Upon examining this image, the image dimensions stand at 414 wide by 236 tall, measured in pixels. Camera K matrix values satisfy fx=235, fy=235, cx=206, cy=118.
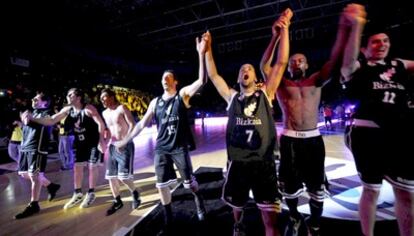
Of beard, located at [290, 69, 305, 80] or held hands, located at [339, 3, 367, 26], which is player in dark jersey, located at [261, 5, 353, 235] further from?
held hands, located at [339, 3, 367, 26]

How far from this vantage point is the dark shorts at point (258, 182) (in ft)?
6.57

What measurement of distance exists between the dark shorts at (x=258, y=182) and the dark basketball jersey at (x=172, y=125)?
0.86 m

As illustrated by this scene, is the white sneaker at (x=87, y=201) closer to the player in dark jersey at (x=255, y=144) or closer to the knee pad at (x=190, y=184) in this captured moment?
the knee pad at (x=190, y=184)

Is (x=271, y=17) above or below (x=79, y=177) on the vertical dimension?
above

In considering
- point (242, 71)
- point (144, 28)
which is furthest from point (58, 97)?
point (242, 71)

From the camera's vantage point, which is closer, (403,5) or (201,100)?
(403,5)

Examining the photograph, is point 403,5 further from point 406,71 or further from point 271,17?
point 406,71

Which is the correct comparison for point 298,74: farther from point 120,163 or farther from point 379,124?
point 120,163

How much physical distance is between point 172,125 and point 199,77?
64cm

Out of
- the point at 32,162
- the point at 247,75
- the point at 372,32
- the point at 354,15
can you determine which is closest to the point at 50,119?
the point at 32,162

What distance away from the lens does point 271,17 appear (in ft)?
32.9

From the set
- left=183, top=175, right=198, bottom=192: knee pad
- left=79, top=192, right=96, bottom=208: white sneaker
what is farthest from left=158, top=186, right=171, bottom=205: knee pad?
left=79, top=192, right=96, bottom=208: white sneaker

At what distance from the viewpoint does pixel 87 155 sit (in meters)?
3.60

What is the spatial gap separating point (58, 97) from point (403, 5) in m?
11.5
